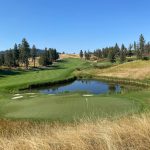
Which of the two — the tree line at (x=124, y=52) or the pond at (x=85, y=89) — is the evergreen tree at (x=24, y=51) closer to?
the tree line at (x=124, y=52)

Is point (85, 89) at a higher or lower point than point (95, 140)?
lower

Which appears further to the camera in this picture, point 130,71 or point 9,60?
point 9,60

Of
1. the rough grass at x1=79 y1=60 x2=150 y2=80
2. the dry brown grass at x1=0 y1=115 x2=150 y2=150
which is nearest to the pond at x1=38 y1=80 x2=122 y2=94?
the rough grass at x1=79 y1=60 x2=150 y2=80

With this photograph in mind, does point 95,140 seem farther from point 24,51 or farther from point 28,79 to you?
point 24,51

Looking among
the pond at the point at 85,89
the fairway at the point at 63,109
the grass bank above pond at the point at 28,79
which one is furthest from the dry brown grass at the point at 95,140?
the grass bank above pond at the point at 28,79

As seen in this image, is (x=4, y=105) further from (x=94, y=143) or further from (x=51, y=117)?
(x=94, y=143)

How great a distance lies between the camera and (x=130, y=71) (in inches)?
3150

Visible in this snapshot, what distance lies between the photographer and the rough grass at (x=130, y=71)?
7188 cm

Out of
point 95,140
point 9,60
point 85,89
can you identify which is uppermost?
point 9,60

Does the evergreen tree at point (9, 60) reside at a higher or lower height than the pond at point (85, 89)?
higher

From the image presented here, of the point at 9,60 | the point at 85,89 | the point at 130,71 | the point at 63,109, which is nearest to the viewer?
the point at 63,109

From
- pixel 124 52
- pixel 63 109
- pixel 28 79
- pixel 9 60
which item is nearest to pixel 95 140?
pixel 63 109

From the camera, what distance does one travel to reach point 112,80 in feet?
230

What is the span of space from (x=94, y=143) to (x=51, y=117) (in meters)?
12.2
